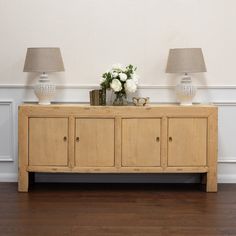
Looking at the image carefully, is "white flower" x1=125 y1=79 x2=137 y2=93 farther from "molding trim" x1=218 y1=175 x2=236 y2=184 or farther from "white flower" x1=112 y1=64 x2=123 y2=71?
"molding trim" x1=218 y1=175 x2=236 y2=184

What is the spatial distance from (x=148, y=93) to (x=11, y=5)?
154 cm

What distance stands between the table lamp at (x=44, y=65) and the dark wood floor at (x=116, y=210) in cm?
87

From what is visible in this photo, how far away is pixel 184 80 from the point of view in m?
4.88

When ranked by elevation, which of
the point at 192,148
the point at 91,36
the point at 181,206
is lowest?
the point at 181,206

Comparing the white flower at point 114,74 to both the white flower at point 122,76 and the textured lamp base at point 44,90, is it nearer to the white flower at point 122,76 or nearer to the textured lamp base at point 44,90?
the white flower at point 122,76

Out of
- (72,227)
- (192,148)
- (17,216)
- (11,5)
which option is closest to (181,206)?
(192,148)

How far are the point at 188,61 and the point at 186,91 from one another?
0.90ft

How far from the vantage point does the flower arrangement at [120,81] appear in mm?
4750

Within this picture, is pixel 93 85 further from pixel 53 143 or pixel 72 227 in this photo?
pixel 72 227

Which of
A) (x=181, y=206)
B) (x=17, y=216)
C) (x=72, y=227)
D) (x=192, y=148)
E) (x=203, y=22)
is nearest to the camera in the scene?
(x=72, y=227)

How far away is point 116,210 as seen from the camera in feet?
13.4

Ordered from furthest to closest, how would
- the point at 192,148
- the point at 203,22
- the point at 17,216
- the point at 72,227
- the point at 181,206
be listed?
the point at 203,22, the point at 192,148, the point at 181,206, the point at 17,216, the point at 72,227

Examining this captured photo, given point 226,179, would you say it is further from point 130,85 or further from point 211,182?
point 130,85

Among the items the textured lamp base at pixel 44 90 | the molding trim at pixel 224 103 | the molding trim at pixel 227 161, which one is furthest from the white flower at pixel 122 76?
the molding trim at pixel 227 161
